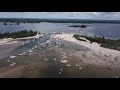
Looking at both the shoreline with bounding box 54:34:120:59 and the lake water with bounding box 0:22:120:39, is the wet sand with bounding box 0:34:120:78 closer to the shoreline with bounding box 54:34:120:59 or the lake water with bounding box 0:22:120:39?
the shoreline with bounding box 54:34:120:59

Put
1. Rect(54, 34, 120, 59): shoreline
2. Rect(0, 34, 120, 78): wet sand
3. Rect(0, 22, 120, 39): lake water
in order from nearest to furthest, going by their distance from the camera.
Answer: Rect(0, 34, 120, 78): wet sand, Rect(54, 34, 120, 59): shoreline, Rect(0, 22, 120, 39): lake water

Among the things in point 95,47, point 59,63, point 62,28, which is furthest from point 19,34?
point 95,47

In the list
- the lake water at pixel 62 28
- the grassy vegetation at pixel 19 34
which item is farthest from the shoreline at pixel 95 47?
the grassy vegetation at pixel 19 34

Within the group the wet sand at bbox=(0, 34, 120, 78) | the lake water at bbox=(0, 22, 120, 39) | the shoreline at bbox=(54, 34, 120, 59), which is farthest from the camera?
the lake water at bbox=(0, 22, 120, 39)

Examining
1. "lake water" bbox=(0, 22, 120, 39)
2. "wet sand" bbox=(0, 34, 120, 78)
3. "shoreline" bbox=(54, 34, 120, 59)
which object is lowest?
"wet sand" bbox=(0, 34, 120, 78)

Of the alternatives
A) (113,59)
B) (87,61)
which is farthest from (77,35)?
(113,59)

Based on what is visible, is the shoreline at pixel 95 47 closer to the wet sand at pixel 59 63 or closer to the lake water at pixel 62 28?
the wet sand at pixel 59 63

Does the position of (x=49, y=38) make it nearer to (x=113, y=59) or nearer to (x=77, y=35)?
(x=77, y=35)

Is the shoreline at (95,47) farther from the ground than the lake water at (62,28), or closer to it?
closer to it

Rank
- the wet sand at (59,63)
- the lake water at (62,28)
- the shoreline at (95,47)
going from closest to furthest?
the wet sand at (59,63)
the shoreline at (95,47)
the lake water at (62,28)

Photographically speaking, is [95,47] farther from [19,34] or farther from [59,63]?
[19,34]

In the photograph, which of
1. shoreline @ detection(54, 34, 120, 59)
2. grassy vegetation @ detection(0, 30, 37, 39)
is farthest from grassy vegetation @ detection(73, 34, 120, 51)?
grassy vegetation @ detection(0, 30, 37, 39)
